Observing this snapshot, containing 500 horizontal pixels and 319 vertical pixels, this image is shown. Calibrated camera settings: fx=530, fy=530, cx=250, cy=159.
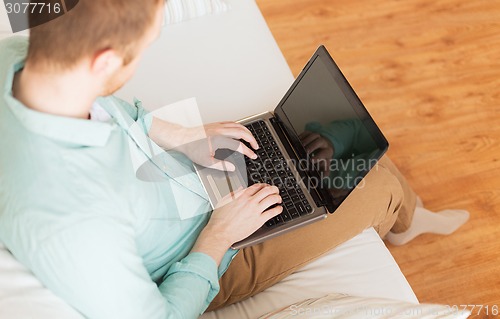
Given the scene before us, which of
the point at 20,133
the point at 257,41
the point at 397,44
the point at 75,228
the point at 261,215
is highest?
the point at 20,133

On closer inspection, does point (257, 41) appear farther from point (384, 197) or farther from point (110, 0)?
point (110, 0)

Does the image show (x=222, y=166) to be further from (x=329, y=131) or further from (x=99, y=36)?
(x=99, y=36)

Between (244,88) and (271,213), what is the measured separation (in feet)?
1.43

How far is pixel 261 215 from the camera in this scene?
3.48ft

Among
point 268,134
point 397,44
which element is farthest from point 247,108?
point 397,44

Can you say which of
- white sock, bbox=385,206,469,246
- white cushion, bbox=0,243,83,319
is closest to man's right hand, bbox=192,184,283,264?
white cushion, bbox=0,243,83,319

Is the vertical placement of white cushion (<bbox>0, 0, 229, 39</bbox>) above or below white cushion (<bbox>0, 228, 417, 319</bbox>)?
above

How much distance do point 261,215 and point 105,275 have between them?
0.38 meters

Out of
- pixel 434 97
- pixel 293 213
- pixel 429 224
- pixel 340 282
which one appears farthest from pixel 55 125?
pixel 434 97

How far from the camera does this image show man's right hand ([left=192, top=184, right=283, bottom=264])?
1.00 meters

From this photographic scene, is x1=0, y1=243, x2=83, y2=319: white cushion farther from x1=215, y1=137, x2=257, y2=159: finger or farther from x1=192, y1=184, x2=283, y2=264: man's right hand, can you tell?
x1=215, y1=137, x2=257, y2=159: finger

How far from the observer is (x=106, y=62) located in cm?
64

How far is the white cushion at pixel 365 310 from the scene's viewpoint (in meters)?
0.92

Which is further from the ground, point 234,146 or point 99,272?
point 99,272
